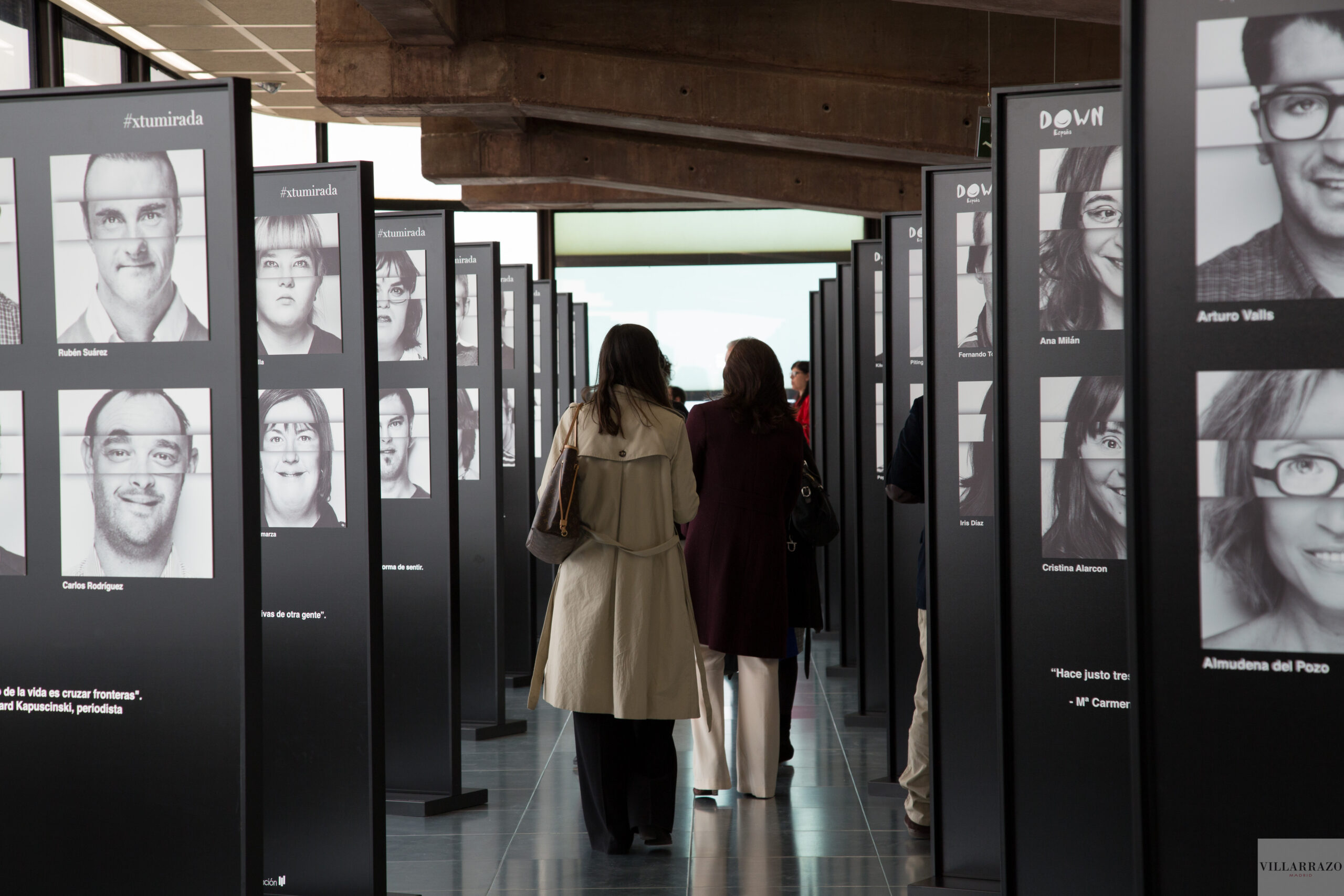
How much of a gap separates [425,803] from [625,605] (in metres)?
1.30

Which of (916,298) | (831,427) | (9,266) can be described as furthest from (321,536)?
(831,427)

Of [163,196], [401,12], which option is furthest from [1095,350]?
[401,12]

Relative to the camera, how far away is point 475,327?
5.61 meters

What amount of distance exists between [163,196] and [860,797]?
358cm

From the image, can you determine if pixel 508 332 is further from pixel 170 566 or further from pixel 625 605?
pixel 170 566

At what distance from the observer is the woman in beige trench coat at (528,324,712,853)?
389 centimetres

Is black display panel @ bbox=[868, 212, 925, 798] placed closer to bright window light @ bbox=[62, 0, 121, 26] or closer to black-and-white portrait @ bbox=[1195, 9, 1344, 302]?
black-and-white portrait @ bbox=[1195, 9, 1344, 302]

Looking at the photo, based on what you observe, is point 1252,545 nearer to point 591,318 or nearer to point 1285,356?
point 1285,356

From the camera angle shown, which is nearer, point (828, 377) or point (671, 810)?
point (671, 810)

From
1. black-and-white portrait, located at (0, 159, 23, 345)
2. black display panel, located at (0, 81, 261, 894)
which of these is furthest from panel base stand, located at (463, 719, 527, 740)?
black-and-white portrait, located at (0, 159, 23, 345)

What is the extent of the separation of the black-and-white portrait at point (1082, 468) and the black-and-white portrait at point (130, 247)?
188cm

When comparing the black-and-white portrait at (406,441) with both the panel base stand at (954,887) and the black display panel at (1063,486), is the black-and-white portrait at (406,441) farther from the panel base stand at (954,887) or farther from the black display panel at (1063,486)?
the black display panel at (1063,486)

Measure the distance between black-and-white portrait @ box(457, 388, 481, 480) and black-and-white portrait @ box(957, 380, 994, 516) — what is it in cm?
280

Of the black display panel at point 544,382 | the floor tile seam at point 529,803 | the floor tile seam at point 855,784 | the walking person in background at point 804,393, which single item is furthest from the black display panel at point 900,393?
the walking person in background at point 804,393
